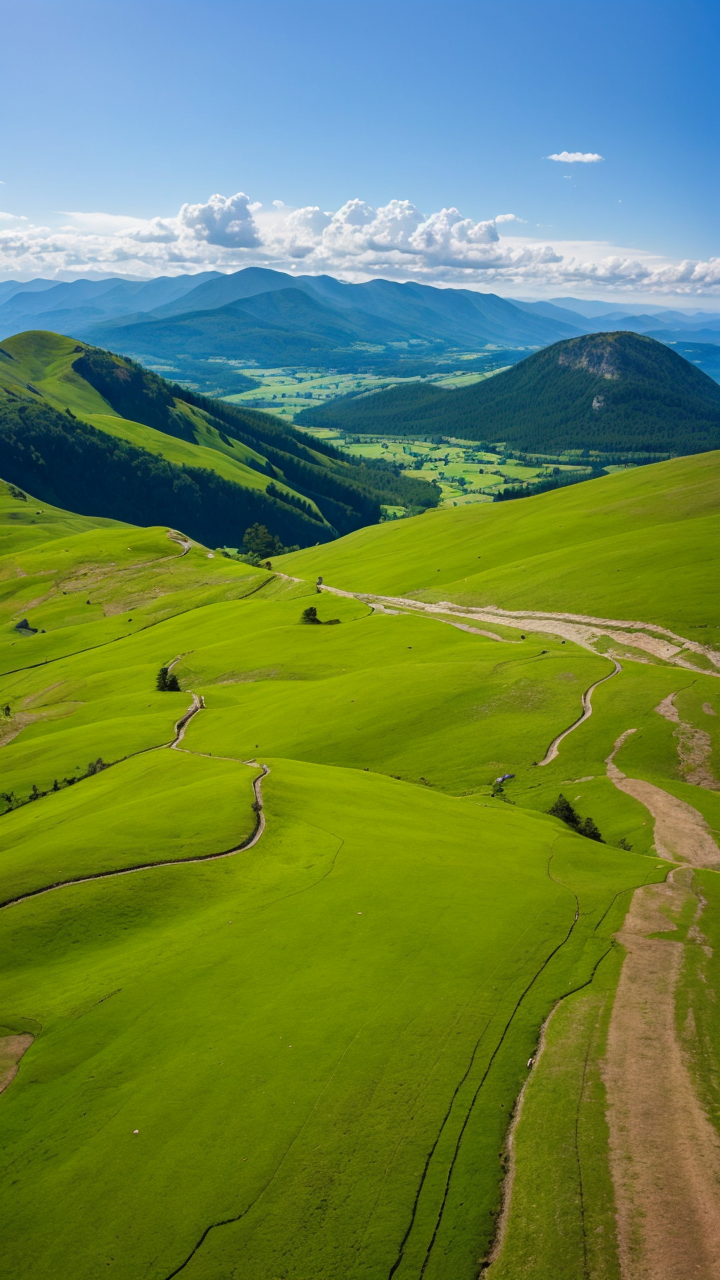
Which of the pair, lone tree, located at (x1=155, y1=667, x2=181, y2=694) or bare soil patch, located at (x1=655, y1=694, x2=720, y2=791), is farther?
lone tree, located at (x1=155, y1=667, x2=181, y2=694)

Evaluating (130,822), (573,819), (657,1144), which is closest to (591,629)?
(573,819)

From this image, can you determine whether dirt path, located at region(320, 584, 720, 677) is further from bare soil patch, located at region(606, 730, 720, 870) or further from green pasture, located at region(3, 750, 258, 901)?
green pasture, located at region(3, 750, 258, 901)

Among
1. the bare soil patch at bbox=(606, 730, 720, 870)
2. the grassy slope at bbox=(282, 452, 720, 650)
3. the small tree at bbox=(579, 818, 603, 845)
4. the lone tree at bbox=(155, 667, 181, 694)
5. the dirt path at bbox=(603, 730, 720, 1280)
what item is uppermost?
the grassy slope at bbox=(282, 452, 720, 650)

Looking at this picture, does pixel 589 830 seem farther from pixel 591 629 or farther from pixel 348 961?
pixel 591 629

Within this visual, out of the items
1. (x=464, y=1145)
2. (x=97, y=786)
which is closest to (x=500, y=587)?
(x=97, y=786)

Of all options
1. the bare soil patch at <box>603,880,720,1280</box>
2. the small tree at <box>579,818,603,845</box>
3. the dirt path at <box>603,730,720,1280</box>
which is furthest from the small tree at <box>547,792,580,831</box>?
the bare soil patch at <box>603,880,720,1280</box>

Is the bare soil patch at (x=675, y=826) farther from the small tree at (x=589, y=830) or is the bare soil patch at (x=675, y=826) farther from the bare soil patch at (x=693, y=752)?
the bare soil patch at (x=693, y=752)

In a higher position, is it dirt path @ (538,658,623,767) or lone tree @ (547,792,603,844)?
dirt path @ (538,658,623,767)

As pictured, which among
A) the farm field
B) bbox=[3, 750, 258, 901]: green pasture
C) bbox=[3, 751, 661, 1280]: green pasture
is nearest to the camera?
bbox=[3, 751, 661, 1280]: green pasture
